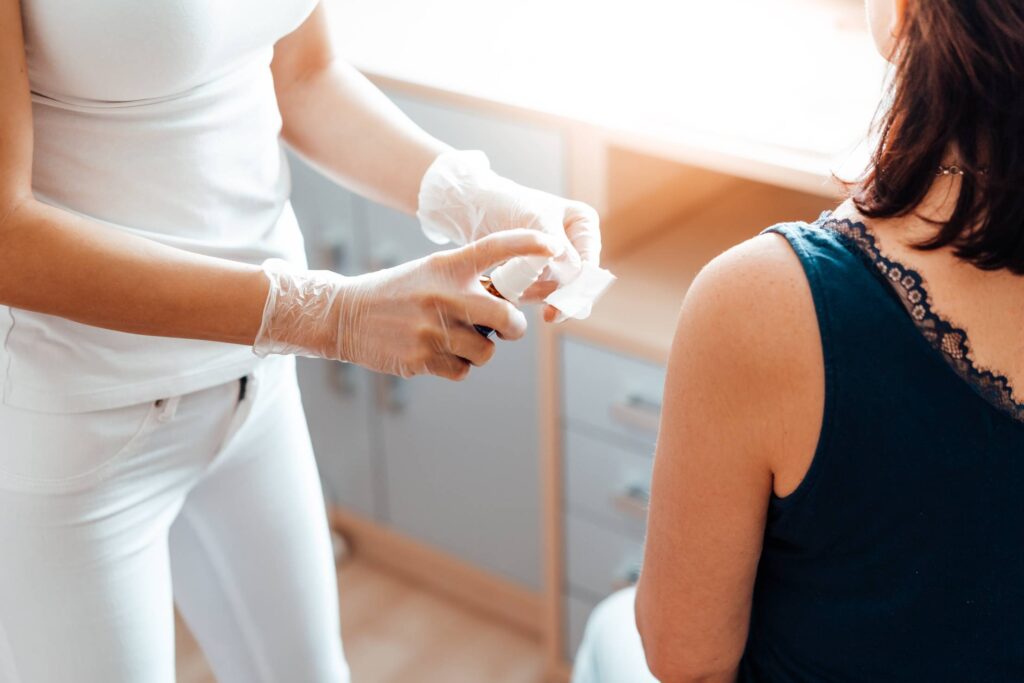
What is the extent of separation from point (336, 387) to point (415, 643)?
49 cm

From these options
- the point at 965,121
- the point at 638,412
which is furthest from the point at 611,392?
the point at 965,121

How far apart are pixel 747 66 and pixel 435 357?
1.03m

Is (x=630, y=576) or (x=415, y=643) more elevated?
(x=630, y=576)

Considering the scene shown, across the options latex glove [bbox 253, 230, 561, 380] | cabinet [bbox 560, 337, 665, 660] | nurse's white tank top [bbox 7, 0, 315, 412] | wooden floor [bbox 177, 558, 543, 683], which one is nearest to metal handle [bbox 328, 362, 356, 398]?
wooden floor [bbox 177, 558, 543, 683]

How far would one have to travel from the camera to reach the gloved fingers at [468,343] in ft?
3.32

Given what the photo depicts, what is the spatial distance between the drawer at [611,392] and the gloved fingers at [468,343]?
2.47 ft

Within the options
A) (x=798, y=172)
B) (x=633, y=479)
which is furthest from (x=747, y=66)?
(x=633, y=479)

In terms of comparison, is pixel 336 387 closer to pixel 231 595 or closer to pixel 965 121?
pixel 231 595

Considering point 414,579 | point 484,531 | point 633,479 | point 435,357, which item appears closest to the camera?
point 435,357

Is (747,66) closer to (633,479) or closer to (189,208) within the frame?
(633,479)

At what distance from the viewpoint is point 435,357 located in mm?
1021

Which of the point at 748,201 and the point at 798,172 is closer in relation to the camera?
the point at 798,172

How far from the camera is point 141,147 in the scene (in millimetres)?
1080

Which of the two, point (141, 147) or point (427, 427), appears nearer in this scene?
point (141, 147)
